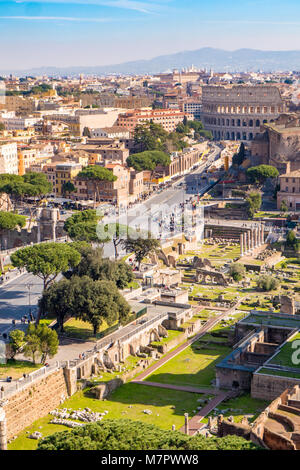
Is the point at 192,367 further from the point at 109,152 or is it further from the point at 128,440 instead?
the point at 109,152

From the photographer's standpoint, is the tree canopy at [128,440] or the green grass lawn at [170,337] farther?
the green grass lawn at [170,337]

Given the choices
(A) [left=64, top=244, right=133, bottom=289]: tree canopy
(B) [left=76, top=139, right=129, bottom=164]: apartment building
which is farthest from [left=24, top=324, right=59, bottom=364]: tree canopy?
(B) [left=76, top=139, right=129, bottom=164]: apartment building

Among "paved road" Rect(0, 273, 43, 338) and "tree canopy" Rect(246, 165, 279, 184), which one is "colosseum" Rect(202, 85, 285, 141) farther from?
"paved road" Rect(0, 273, 43, 338)

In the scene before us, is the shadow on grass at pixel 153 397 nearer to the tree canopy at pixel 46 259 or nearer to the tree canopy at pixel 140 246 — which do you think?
the tree canopy at pixel 46 259

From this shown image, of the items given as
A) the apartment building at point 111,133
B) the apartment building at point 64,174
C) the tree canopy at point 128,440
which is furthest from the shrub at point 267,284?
the apartment building at point 111,133
